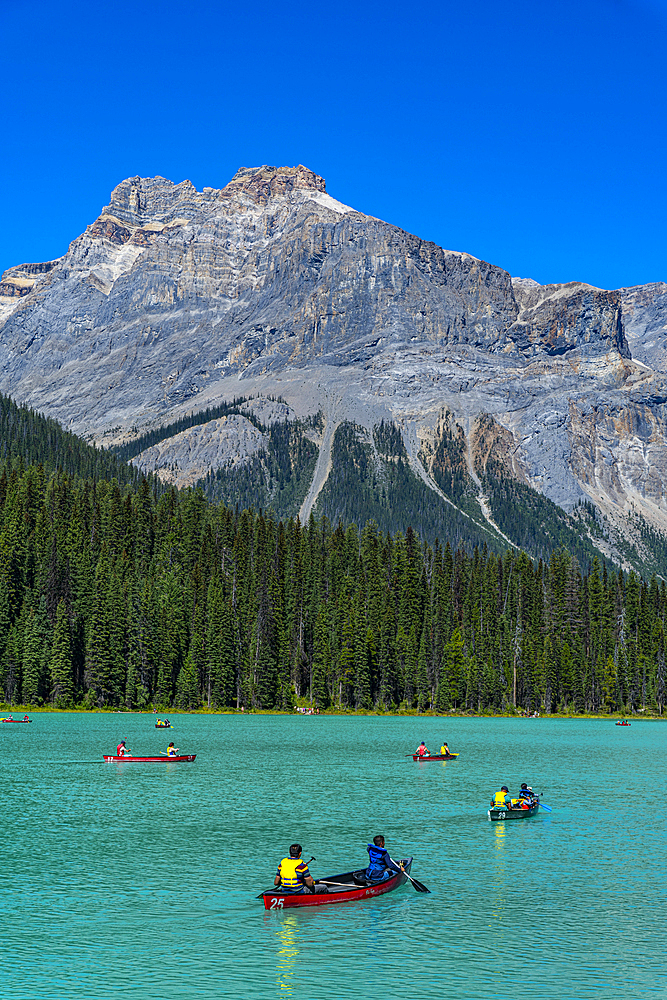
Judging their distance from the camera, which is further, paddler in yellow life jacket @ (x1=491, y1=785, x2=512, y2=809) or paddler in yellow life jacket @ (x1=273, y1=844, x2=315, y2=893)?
paddler in yellow life jacket @ (x1=491, y1=785, x2=512, y2=809)

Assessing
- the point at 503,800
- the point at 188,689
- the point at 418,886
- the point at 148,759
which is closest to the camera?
the point at 418,886

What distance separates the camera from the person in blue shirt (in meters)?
41.6

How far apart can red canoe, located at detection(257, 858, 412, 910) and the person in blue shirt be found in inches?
8.6

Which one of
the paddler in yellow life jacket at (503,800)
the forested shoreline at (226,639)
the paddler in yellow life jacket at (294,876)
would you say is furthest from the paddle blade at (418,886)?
the forested shoreline at (226,639)

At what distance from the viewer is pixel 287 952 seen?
34.0 metres

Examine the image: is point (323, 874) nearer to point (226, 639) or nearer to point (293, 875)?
point (293, 875)

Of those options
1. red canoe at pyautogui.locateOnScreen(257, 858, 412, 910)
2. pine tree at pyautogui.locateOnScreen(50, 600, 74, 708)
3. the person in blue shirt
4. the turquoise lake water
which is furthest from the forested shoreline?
red canoe at pyautogui.locateOnScreen(257, 858, 412, 910)

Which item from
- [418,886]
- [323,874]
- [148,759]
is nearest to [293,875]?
[418,886]

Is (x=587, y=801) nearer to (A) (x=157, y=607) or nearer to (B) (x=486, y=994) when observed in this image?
(B) (x=486, y=994)

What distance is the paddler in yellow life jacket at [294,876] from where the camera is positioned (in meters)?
38.9

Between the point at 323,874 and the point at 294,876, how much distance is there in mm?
6180

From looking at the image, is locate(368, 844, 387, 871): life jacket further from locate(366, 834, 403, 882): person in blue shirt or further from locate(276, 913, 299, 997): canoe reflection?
locate(276, 913, 299, 997): canoe reflection

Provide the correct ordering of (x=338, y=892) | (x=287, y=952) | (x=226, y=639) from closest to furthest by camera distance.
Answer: (x=287, y=952), (x=338, y=892), (x=226, y=639)

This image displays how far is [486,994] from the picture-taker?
1188 inches
